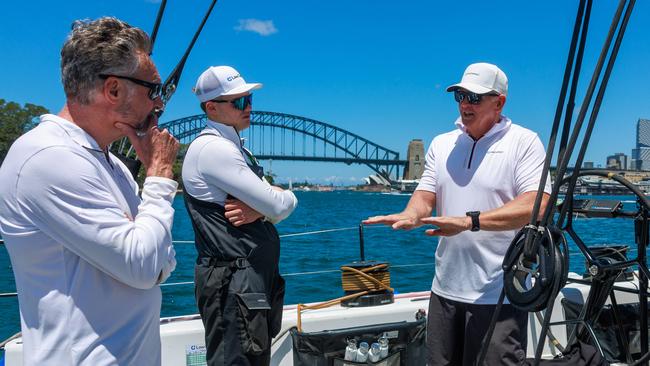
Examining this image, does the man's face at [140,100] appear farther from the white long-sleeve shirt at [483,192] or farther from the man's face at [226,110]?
the white long-sleeve shirt at [483,192]

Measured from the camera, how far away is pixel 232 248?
74.7 inches

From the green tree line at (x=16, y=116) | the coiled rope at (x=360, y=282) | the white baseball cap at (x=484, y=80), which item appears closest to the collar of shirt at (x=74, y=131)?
the white baseball cap at (x=484, y=80)

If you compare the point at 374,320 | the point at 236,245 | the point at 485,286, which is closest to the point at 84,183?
the point at 236,245

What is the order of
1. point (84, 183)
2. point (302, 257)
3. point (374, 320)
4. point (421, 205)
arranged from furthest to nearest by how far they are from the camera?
point (302, 257) → point (374, 320) → point (421, 205) → point (84, 183)

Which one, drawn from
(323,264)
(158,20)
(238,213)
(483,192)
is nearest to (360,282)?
(483,192)

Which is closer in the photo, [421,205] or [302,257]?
[421,205]

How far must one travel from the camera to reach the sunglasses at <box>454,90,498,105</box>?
206 cm

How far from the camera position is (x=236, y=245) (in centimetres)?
190

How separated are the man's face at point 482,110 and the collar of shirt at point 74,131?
1393 mm

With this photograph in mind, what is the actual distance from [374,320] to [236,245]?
3.68ft

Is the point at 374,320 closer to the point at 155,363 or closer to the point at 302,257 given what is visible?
the point at 155,363

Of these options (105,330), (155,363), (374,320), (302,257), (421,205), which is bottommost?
(302,257)

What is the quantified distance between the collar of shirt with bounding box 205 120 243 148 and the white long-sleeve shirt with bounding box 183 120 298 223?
0.03 metres

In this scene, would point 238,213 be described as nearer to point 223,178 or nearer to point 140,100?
point 223,178
